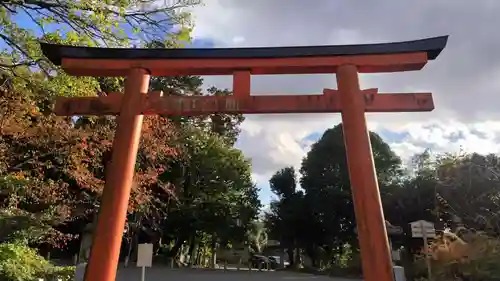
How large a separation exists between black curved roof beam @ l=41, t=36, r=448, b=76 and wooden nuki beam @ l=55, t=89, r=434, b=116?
47 centimetres

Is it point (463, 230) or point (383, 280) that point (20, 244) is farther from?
point (463, 230)

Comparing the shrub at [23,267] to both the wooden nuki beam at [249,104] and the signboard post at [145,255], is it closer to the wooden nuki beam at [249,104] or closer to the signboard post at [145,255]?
the signboard post at [145,255]

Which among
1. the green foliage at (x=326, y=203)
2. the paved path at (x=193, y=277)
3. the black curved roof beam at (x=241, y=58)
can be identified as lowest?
the paved path at (x=193, y=277)

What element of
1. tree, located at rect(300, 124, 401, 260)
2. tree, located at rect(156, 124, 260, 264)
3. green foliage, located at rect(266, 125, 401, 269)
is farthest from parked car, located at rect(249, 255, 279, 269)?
tree, located at rect(300, 124, 401, 260)

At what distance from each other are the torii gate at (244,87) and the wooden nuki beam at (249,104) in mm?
14

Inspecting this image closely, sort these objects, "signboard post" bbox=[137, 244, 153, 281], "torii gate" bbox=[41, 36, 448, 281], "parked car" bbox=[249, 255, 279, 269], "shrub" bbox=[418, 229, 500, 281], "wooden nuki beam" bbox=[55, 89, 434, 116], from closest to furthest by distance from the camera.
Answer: "torii gate" bbox=[41, 36, 448, 281] < "wooden nuki beam" bbox=[55, 89, 434, 116] < "signboard post" bbox=[137, 244, 153, 281] < "shrub" bbox=[418, 229, 500, 281] < "parked car" bbox=[249, 255, 279, 269]

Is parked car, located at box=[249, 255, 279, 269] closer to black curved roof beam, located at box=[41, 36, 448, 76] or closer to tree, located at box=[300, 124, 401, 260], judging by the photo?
tree, located at box=[300, 124, 401, 260]

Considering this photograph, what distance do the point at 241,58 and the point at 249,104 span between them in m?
0.76

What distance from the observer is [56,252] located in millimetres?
28406

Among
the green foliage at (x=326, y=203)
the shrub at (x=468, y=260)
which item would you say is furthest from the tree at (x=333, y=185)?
the shrub at (x=468, y=260)

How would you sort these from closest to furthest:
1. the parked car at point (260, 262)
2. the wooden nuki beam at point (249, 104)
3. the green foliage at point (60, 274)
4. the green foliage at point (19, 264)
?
the wooden nuki beam at point (249, 104) < the green foliage at point (19, 264) < the green foliage at point (60, 274) < the parked car at point (260, 262)

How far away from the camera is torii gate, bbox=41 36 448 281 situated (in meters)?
5.53

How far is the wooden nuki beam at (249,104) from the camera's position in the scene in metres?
5.78

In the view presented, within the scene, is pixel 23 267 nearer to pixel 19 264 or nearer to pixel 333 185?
pixel 19 264
